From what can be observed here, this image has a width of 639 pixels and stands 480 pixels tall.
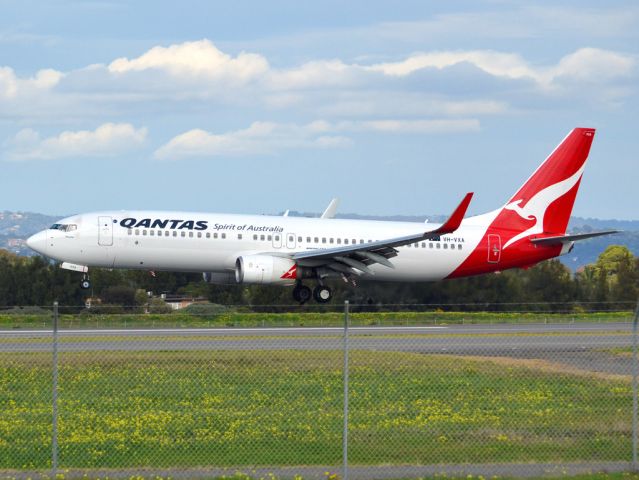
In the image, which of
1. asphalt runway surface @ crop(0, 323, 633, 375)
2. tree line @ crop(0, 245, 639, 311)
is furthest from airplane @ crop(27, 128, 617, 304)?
asphalt runway surface @ crop(0, 323, 633, 375)

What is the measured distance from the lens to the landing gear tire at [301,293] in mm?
43469

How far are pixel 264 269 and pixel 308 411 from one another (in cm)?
2327

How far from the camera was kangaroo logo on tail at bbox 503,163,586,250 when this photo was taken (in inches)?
1815

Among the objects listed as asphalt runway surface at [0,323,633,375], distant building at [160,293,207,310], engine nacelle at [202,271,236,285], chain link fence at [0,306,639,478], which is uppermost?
engine nacelle at [202,271,236,285]

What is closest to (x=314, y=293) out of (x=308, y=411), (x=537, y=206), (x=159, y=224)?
(x=159, y=224)

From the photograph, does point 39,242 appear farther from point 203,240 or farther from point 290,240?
point 290,240

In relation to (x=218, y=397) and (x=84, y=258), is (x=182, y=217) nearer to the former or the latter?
(x=84, y=258)

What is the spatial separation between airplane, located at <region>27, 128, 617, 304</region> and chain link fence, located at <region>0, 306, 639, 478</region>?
15.8m

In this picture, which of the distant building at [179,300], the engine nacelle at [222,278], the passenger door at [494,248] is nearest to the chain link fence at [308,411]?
the engine nacelle at [222,278]

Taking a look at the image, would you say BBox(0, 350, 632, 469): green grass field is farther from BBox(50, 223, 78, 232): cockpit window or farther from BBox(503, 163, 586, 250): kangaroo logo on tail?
BBox(503, 163, 586, 250): kangaroo logo on tail

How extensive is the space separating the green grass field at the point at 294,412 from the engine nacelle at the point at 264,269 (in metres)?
18.0

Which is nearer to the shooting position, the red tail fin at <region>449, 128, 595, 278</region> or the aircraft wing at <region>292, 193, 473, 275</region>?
the aircraft wing at <region>292, 193, 473, 275</region>

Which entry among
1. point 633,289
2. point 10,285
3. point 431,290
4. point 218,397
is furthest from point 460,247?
point 218,397

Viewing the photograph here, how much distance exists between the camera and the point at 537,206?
4650cm
